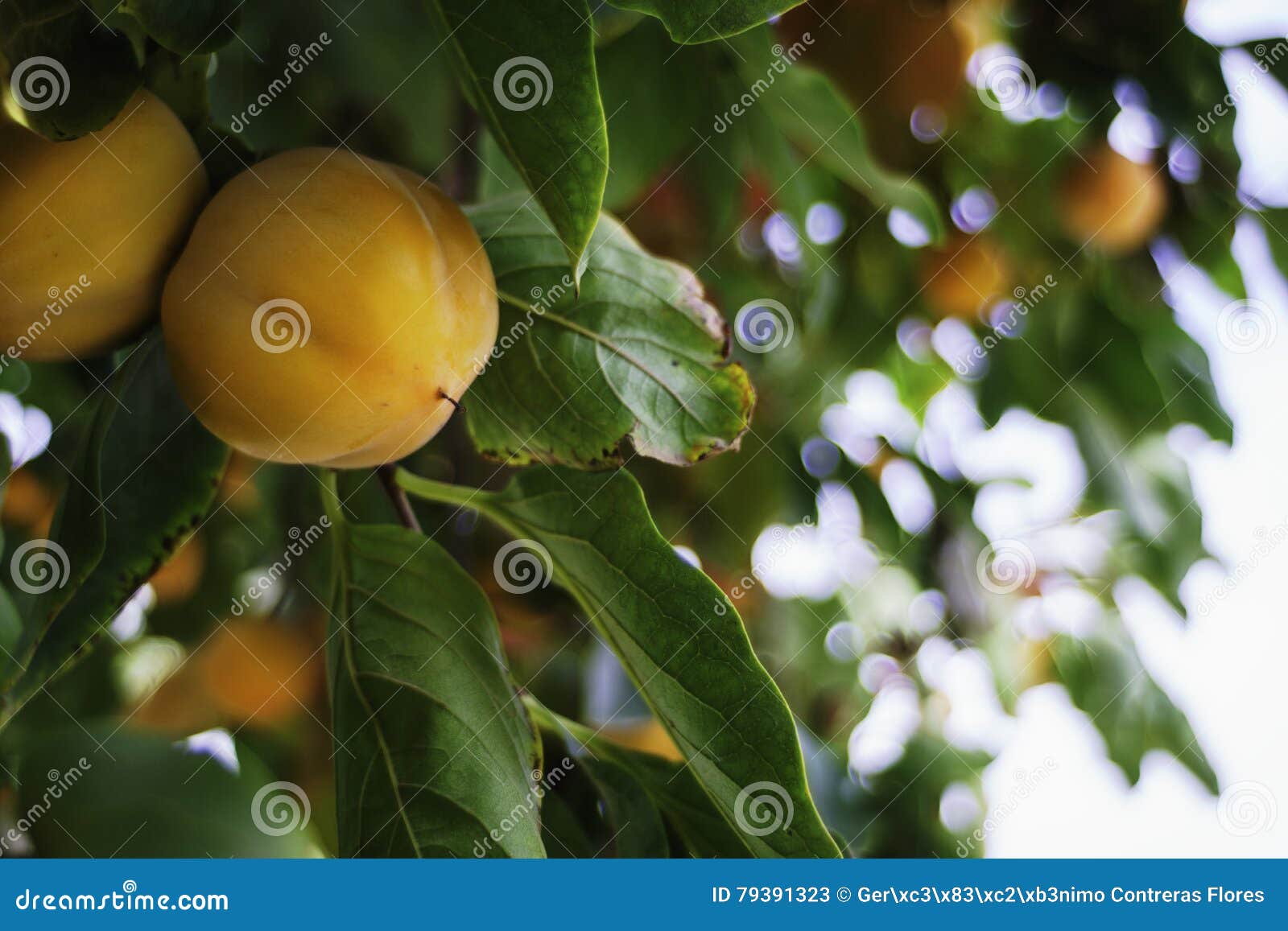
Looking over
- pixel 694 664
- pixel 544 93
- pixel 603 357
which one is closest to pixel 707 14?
pixel 544 93

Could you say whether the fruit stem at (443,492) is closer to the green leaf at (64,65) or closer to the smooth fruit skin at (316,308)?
the smooth fruit skin at (316,308)

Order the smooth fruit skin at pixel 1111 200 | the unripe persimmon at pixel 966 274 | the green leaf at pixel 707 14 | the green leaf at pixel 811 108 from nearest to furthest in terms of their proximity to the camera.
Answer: the green leaf at pixel 707 14
the green leaf at pixel 811 108
the smooth fruit skin at pixel 1111 200
the unripe persimmon at pixel 966 274

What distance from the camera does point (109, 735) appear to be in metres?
0.95

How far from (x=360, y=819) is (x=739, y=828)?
231 millimetres

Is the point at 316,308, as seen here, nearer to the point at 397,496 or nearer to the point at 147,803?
the point at 397,496

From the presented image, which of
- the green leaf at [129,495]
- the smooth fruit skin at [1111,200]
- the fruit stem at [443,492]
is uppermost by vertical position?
the green leaf at [129,495]

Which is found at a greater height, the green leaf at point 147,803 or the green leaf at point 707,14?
the green leaf at point 707,14

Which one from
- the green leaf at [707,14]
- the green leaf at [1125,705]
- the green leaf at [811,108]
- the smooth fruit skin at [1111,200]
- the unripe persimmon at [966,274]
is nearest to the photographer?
the green leaf at [707,14]

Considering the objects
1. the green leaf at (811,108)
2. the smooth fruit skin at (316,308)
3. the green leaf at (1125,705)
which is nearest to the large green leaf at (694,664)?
the smooth fruit skin at (316,308)

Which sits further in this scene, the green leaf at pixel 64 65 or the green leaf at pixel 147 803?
the green leaf at pixel 147 803

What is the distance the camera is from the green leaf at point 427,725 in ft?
2.20

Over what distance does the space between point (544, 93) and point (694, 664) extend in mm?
331

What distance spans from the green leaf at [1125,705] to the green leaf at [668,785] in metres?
1.11

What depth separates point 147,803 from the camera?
34.0 inches
